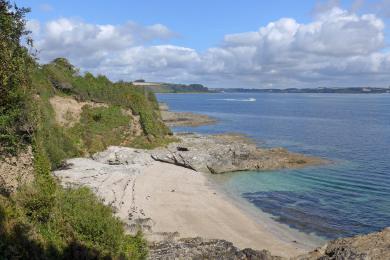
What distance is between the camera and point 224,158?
51.0 meters

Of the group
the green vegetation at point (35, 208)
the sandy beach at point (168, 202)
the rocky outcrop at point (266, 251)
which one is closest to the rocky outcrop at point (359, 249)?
the rocky outcrop at point (266, 251)

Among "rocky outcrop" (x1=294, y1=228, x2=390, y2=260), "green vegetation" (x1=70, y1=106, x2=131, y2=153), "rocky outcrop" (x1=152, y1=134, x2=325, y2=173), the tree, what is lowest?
"rocky outcrop" (x1=152, y1=134, x2=325, y2=173)

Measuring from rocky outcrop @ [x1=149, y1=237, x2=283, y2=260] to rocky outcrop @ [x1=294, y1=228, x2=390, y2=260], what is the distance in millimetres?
2739

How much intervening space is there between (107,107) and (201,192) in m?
21.8

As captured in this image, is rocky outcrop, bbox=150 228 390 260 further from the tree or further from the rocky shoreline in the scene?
the tree

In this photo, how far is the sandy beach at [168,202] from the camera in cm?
2798

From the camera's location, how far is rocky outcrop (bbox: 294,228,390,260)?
16.3 m

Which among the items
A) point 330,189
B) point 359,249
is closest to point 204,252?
point 359,249

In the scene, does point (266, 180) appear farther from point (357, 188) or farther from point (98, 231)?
point (98, 231)

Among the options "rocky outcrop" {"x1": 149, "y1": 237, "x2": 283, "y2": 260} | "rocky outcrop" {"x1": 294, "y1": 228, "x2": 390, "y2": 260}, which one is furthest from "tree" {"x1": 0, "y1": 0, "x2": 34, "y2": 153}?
"rocky outcrop" {"x1": 294, "y1": 228, "x2": 390, "y2": 260}

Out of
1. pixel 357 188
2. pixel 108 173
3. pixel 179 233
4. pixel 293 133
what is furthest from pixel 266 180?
pixel 293 133

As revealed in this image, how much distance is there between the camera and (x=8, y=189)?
20438 millimetres

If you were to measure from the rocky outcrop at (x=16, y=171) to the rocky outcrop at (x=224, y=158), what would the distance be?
27.4 metres

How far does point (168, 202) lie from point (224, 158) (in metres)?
17.2
